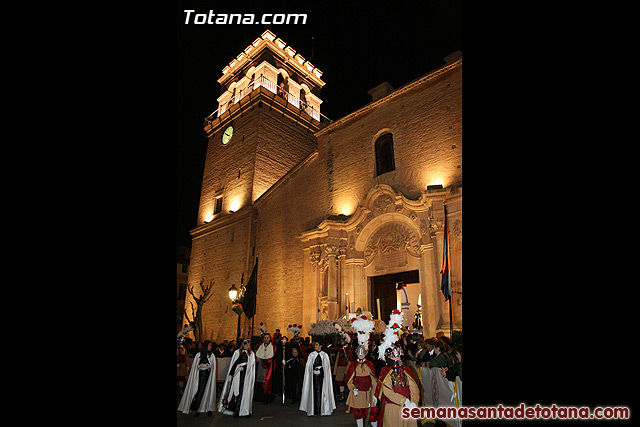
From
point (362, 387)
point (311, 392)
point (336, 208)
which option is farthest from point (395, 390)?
point (336, 208)

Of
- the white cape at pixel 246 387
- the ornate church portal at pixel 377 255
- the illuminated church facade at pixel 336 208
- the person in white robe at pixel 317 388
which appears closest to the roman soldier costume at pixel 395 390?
the person in white robe at pixel 317 388

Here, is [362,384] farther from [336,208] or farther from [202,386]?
[336,208]

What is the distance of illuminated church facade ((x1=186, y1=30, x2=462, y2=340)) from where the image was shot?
13.9 m

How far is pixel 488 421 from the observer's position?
1.88 meters

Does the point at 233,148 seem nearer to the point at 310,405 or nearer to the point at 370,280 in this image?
the point at 370,280

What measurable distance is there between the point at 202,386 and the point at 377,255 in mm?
8582


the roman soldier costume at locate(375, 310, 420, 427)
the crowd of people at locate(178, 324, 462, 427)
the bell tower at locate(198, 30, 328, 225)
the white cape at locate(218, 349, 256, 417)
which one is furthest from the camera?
the bell tower at locate(198, 30, 328, 225)

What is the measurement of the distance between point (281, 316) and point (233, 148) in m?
11.3

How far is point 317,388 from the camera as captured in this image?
8.43 meters

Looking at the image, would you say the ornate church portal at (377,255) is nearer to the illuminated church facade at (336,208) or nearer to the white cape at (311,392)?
the illuminated church facade at (336,208)

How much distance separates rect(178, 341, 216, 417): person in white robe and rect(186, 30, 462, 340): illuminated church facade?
6901 millimetres

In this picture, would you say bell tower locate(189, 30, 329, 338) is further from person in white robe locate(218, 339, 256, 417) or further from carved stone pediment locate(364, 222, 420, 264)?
person in white robe locate(218, 339, 256, 417)

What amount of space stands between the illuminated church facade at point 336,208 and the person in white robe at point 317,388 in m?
4.77

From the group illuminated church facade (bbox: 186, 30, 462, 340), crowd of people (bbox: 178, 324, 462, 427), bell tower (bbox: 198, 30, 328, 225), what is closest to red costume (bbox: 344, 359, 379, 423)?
crowd of people (bbox: 178, 324, 462, 427)
